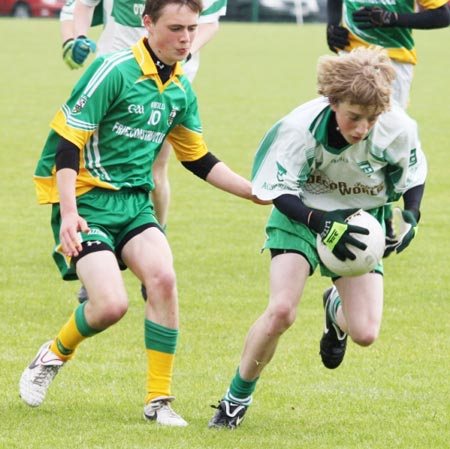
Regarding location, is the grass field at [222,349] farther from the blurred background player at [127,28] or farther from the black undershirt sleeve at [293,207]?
the black undershirt sleeve at [293,207]

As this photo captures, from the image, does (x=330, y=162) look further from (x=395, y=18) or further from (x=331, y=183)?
(x=395, y=18)

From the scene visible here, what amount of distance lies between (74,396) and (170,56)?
1.53 meters

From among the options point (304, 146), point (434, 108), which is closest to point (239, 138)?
point (434, 108)

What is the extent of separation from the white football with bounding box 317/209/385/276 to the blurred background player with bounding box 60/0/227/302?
114 inches

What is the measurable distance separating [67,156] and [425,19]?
3.65 metres

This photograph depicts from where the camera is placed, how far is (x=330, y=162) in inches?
201

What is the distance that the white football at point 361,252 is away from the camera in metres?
4.85

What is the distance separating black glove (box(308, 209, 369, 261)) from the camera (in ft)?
15.7

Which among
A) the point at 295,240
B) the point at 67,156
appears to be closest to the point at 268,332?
the point at 295,240

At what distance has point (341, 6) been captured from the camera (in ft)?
28.2

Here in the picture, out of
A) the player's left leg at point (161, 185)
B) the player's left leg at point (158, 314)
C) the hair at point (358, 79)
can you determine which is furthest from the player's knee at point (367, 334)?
the player's left leg at point (161, 185)

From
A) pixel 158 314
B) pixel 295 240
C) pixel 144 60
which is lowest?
pixel 158 314

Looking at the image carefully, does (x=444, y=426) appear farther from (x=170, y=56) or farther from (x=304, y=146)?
(x=170, y=56)

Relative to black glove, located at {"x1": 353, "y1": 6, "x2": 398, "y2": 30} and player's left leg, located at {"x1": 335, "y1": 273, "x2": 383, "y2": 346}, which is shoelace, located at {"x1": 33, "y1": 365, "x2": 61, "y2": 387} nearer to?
player's left leg, located at {"x1": 335, "y1": 273, "x2": 383, "y2": 346}
